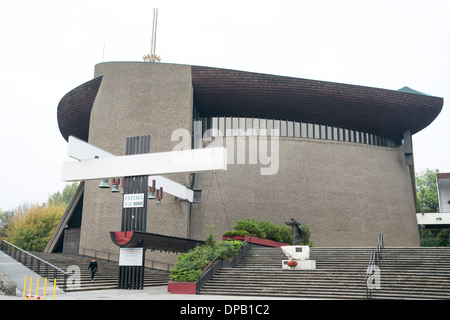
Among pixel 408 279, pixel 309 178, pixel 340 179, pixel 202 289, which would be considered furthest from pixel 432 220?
pixel 202 289

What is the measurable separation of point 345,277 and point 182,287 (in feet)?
19.6

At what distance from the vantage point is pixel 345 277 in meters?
15.0

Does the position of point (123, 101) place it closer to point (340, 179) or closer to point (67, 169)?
point (67, 169)

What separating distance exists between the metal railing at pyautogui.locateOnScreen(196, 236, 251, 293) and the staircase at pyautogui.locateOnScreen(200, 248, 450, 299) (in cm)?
23

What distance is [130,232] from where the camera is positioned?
1677 cm

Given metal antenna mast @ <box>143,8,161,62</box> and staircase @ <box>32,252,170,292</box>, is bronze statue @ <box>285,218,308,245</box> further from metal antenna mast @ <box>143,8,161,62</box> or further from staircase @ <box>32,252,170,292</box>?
metal antenna mast @ <box>143,8,161,62</box>

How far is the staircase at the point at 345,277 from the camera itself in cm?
1367

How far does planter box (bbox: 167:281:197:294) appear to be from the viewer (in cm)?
1594

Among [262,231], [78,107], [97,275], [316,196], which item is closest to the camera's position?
[97,275]

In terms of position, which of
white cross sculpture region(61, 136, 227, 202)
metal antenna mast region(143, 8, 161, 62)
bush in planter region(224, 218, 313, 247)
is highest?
metal antenna mast region(143, 8, 161, 62)

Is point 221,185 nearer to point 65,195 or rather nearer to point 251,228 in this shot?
point 251,228

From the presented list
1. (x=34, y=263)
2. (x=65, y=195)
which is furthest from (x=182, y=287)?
(x=65, y=195)

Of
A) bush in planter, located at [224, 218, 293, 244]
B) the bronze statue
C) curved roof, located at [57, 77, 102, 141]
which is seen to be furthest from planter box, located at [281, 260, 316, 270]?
curved roof, located at [57, 77, 102, 141]

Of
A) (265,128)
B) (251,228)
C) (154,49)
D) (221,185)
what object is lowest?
(251,228)
